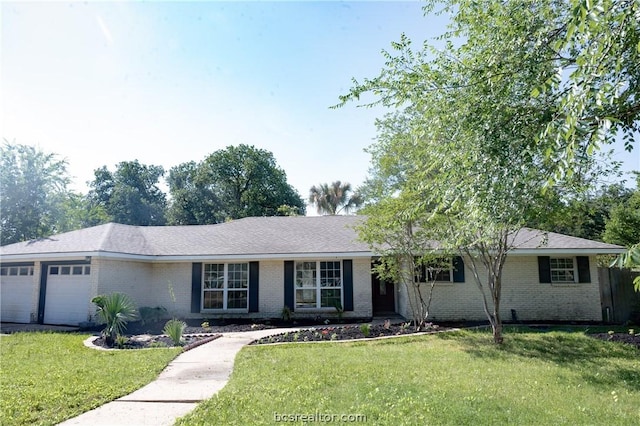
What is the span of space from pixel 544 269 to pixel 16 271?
64.1ft

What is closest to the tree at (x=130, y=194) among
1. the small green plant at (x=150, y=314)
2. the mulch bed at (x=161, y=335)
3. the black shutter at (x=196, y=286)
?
the black shutter at (x=196, y=286)

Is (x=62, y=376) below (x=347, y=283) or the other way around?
below

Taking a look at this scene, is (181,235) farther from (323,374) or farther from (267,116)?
(323,374)

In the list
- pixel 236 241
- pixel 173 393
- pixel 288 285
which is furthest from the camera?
pixel 236 241

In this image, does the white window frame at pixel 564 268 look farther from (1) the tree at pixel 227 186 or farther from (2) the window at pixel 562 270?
(1) the tree at pixel 227 186

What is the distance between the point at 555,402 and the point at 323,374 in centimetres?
339

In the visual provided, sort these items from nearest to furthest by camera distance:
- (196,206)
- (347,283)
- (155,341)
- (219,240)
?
(155,341)
(347,283)
(219,240)
(196,206)

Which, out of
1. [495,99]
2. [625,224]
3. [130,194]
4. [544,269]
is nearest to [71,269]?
[495,99]

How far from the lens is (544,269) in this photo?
1411 cm

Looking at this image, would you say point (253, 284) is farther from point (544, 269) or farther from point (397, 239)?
point (544, 269)

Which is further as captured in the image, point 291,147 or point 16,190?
point 16,190

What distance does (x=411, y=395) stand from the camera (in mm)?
5570

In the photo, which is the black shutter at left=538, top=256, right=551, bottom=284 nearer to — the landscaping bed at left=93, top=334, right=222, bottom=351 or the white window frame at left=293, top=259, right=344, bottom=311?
the white window frame at left=293, top=259, right=344, bottom=311

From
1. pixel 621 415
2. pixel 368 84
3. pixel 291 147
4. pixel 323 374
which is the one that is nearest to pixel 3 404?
pixel 323 374
